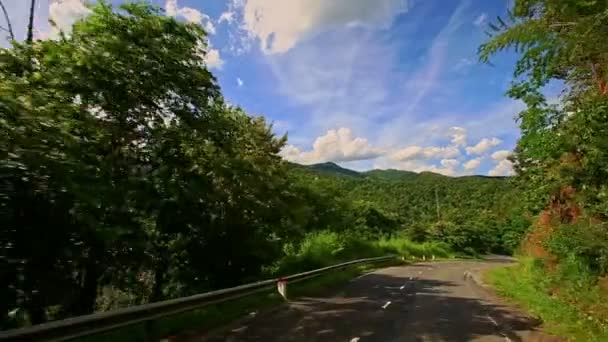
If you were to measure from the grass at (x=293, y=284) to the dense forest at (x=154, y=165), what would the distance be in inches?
55.7

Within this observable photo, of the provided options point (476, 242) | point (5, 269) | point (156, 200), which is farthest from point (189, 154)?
point (476, 242)

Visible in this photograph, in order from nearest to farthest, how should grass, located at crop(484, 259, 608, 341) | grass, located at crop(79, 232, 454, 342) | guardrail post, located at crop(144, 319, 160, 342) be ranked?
1. guardrail post, located at crop(144, 319, 160, 342)
2. grass, located at crop(79, 232, 454, 342)
3. grass, located at crop(484, 259, 608, 341)

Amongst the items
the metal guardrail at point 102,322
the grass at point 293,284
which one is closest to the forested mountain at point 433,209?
the grass at point 293,284

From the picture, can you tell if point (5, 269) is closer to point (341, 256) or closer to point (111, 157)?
point (111, 157)

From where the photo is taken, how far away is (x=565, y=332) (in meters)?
10.5

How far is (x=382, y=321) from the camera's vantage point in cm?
1143

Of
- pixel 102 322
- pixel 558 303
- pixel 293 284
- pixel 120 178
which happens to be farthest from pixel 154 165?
pixel 558 303

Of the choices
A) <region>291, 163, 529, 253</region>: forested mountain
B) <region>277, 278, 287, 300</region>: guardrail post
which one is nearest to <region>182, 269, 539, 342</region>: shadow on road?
<region>277, 278, 287, 300</region>: guardrail post

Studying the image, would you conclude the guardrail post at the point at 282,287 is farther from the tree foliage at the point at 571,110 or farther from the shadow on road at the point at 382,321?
the tree foliage at the point at 571,110

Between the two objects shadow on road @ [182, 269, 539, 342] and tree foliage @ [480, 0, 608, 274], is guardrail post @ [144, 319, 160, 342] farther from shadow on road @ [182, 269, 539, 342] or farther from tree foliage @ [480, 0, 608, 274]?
tree foliage @ [480, 0, 608, 274]

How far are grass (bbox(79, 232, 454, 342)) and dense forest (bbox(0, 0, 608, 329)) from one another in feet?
4.64

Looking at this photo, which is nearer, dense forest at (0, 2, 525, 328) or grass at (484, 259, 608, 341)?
dense forest at (0, 2, 525, 328)

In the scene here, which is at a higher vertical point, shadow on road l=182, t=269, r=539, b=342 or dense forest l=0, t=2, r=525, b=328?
dense forest l=0, t=2, r=525, b=328

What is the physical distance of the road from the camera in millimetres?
9602
